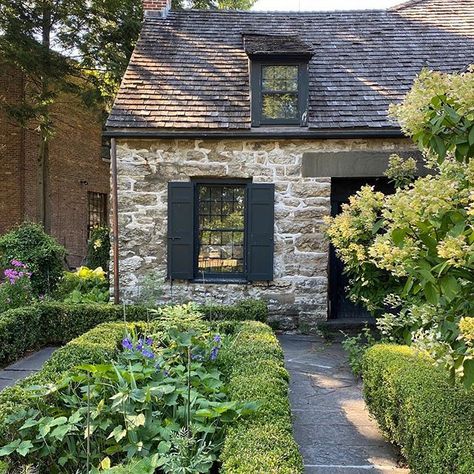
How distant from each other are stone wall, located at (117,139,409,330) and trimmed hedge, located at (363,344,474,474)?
3.73m

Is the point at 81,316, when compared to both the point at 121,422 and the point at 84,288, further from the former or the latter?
the point at 121,422

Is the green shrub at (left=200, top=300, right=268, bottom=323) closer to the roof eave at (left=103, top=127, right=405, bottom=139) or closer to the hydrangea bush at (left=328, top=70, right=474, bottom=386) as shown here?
the roof eave at (left=103, top=127, right=405, bottom=139)

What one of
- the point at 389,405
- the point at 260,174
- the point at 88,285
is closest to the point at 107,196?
the point at 88,285

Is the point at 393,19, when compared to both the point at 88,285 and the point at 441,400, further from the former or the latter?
the point at 441,400

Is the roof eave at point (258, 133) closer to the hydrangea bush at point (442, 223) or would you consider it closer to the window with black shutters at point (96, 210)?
the hydrangea bush at point (442, 223)

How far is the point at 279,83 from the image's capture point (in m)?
7.72

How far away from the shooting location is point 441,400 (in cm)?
272

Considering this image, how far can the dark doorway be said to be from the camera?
7.93 meters

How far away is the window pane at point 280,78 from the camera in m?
7.70

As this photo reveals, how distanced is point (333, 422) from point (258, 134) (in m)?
4.57

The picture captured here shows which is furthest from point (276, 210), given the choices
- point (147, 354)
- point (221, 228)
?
point (147, 354)

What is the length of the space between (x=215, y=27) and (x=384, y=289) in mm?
6950

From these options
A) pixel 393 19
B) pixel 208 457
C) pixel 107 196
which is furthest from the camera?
pixel 107 196

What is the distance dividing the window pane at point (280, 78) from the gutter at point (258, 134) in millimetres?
861
